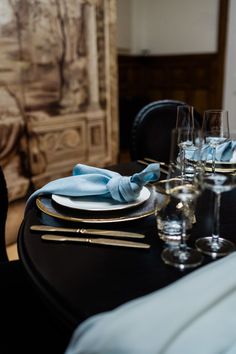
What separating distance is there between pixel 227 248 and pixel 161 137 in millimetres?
1189

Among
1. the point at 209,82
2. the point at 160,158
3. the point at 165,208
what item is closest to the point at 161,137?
the point at 160,158

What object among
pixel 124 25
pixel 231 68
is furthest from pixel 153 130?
pixel 124 25

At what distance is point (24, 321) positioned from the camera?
40.3 inches

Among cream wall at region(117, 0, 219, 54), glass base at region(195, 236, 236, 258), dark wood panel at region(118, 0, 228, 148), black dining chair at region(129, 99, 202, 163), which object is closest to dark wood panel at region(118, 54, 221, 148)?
dark wood panel at region(118, 0, 228, 148)

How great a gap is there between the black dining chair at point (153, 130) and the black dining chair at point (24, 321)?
90 centimetres

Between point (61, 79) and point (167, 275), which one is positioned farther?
point (61, 79)

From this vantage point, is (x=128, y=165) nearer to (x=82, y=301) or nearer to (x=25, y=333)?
(x=25, y=333)

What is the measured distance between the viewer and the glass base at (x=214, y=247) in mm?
772

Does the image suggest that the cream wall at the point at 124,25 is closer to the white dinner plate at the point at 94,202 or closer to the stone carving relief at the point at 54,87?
the stone carving relief at the point at 54,87

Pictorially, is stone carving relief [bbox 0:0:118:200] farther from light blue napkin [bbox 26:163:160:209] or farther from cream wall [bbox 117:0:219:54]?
cream wall [bbox 117:0:219:54]

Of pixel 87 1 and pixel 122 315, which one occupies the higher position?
pixel 87 1

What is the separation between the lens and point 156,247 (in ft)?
2.65

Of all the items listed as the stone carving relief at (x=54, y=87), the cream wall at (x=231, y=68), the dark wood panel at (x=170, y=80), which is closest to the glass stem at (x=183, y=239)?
the stone carving relief at (x=54, y=87)

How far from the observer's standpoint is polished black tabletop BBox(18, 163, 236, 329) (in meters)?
0.64
